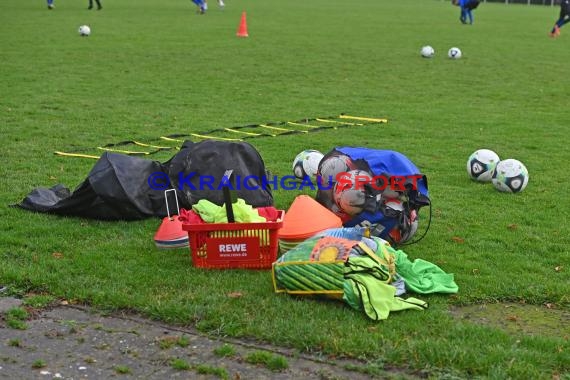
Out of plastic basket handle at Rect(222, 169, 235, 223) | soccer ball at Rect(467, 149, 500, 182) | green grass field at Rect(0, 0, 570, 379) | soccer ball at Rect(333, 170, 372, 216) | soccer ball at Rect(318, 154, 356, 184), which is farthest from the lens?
soccer ball at Rect(467, 149, 500, 182)

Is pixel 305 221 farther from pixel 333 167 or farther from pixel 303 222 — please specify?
pixel 333 167

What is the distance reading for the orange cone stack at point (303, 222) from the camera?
5.55 m

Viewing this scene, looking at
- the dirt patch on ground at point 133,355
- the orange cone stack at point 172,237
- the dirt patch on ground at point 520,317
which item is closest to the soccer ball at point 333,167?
the orange cone stack at point 172,237

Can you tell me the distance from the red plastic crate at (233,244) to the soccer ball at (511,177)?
3.22 m

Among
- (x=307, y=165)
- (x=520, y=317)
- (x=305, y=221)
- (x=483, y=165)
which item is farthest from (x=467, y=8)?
(x=520, y=317)

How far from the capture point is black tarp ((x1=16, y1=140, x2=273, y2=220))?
6.23 meters

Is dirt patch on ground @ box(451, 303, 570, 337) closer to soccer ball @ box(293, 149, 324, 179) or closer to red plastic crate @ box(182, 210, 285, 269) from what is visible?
red plastic crate @ box(182, 210, 285, 269)

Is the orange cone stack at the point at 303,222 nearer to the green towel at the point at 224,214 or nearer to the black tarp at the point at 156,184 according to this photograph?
the green towel at the point at 224,214

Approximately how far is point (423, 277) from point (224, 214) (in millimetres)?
1455

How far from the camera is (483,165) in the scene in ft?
26.1

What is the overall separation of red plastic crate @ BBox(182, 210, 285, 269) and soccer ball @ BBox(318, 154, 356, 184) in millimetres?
1013

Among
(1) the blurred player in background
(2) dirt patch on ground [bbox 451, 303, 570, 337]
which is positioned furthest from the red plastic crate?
(1) the blurred player in background

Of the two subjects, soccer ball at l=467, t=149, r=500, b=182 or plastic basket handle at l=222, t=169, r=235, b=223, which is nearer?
plastic basket handle at l=222, t=169, r=235, b=223

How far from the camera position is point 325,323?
4.44 metres
